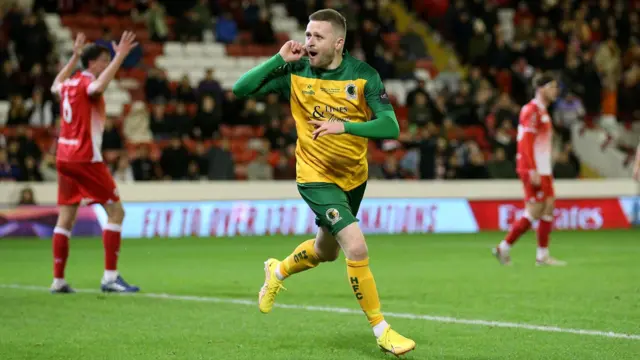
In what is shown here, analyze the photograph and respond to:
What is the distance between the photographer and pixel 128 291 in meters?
10.4

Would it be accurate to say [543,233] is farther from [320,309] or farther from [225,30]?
[225,30]

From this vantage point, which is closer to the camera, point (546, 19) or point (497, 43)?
point (497, 43)

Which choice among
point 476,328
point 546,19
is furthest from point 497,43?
point 476,328

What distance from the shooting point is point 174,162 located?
20.6 meters

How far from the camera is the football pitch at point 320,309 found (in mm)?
6953

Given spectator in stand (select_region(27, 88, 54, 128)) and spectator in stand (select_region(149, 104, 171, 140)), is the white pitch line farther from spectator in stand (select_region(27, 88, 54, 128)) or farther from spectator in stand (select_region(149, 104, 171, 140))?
spectator in stand (select_region(149, 104, 171, 140))

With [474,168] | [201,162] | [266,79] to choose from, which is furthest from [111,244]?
[474,168]

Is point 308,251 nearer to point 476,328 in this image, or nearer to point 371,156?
point 476,328

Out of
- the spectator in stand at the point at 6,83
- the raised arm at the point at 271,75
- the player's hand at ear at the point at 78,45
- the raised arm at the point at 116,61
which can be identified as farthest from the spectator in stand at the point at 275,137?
the raised arm at the point at 271,75

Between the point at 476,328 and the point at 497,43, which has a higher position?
the point at 497,43

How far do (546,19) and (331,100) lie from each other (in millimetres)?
23291

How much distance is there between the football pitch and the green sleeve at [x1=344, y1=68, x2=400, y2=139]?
1372 mm

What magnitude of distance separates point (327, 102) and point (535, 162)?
22.8ft

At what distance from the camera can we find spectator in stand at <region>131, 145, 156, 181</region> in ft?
66.8
